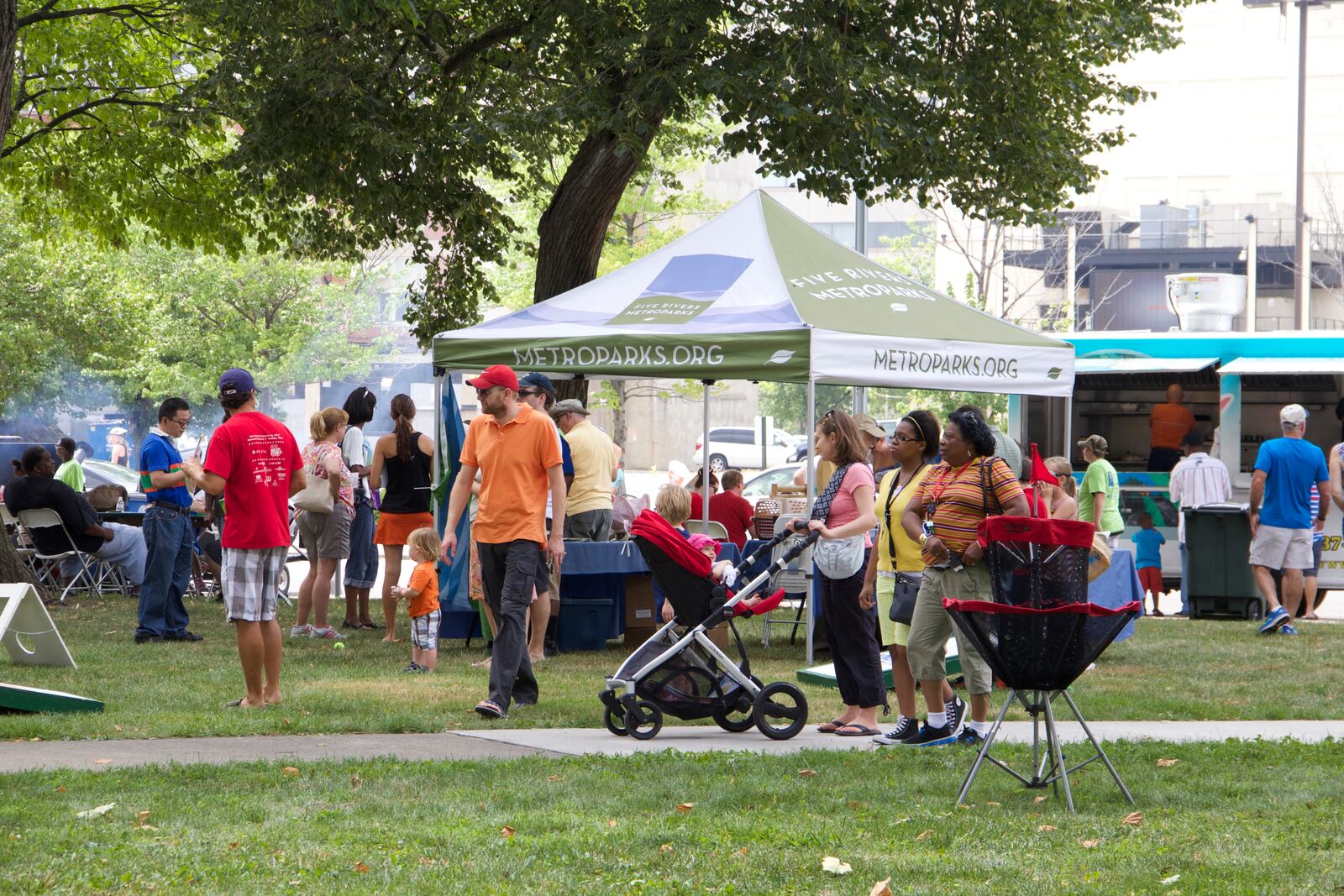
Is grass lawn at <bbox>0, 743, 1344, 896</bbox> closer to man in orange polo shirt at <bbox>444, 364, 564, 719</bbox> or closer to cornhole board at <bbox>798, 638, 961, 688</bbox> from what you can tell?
man in orange polo shirt at <bbox>444, 364, 564, 719</bbox>

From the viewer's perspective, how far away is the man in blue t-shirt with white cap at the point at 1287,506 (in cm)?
1393

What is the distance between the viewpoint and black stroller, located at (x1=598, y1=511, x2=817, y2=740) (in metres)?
7.89

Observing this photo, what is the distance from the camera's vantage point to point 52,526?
50.8 feet

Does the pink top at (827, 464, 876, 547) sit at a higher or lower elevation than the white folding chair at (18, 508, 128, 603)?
higher

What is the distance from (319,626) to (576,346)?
10.2ft

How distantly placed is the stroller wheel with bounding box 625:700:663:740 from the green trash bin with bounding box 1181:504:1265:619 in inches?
368

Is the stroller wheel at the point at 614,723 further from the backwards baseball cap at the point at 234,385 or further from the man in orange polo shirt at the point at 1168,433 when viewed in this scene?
the man in orange polo shirt at the point at 1168,433

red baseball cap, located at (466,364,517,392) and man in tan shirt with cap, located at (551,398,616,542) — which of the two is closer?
red baseball cap, located at (466,364,517,392)

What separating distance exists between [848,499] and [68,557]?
11.1 meters

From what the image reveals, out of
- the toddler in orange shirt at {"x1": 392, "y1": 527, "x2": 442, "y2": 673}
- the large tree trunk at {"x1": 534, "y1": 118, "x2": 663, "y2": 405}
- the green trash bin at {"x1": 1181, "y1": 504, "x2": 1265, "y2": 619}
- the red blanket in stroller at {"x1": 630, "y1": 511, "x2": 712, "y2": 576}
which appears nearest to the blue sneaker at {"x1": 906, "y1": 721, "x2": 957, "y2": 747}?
the red blanket in stroller at {"x1": 630, "y1": 511, "x2": 712, "y2": 576}

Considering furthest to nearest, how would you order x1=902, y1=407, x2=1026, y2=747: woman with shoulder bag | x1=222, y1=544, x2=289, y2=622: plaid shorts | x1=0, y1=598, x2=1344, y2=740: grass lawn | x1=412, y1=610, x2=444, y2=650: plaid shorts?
x1=412, y1=610, x2=444, y2=650: plaid shorts → x1=222, y1=544, x2=289, y2=622: plaid shorts → x1=0, y1=598, x2=1344, y2=740: grass lawn → x1=902, y1=407, x2=1026, y2=747: woman with shoulder bag

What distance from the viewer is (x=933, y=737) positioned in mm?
7672

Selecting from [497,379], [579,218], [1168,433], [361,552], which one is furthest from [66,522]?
[1168,433]

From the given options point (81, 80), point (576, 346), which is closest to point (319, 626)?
point (576, 346)
